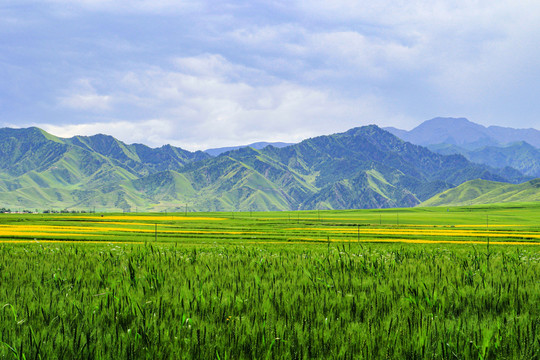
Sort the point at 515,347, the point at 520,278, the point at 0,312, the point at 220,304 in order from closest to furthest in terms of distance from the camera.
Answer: the point at 515,347 < the point at 0,312 < the point at 220,304 < the point at 520,278

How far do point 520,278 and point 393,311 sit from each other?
4352mm

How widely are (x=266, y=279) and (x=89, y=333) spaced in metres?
3.73

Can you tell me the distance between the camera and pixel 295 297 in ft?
18.6

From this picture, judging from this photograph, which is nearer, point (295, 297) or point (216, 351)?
point (216, 351)

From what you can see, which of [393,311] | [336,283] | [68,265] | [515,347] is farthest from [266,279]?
[68,265]

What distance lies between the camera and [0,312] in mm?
4812

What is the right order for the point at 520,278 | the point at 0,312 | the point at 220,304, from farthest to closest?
the point at 520,278 → the point at 220,304 → the point at 0,312

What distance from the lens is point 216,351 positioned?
3656mm

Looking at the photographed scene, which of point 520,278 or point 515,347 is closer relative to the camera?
point 515,347

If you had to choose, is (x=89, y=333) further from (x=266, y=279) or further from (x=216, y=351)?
(x=266, y=279)

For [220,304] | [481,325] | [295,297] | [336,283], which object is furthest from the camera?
[336,283]

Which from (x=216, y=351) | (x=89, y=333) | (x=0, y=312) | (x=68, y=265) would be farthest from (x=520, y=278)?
(x=68, y=265)

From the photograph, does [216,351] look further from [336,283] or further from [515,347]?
[336,283]

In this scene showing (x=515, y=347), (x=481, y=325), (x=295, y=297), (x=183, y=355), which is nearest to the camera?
(x=183, y=355)
